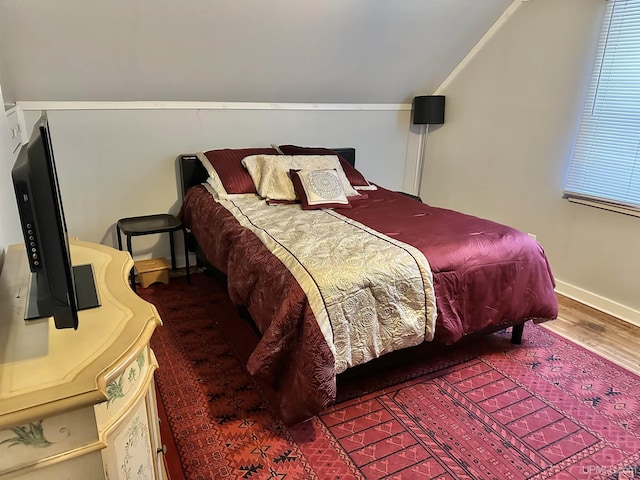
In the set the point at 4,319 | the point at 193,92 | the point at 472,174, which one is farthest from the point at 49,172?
the point at 472,174

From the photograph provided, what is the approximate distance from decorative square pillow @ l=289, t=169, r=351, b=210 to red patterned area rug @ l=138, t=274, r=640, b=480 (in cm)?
91

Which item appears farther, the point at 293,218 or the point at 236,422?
the point at 293,218

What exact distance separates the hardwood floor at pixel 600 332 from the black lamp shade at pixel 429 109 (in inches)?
73.8

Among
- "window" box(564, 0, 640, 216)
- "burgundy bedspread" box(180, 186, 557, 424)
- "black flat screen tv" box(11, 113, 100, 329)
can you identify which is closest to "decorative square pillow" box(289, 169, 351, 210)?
"burgundy bedspread" box(180, 186, 557, 424)

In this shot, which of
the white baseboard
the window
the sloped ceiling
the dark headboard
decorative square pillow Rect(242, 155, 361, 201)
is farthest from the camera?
the dark headboard

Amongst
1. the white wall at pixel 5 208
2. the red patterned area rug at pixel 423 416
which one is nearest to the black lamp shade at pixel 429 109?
the red patterned area rug at pixel 423 416

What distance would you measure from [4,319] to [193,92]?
249 centimetres

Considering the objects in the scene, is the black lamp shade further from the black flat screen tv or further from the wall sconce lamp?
the black flat screen tv

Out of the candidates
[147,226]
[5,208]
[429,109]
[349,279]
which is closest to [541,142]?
[429,109]

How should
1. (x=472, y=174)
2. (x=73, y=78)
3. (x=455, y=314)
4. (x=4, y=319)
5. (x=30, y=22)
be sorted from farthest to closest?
(x=472, y=174)
(x=73, y=78)
(x=30, y=22)
(x=455, y=314)
(x=4, y=319)

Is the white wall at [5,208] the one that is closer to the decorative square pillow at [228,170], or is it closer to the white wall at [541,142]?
the decorative square pillow at [228,170]

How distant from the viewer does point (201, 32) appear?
9.00 ft

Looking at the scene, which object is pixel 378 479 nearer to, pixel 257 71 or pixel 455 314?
pixel 455 314

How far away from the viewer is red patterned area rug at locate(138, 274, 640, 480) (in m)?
1.72
